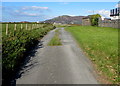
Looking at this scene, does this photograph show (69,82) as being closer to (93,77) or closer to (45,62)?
(93,77)

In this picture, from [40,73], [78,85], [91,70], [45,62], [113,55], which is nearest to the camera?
[78,85]

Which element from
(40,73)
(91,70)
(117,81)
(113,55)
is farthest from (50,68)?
(113,55)

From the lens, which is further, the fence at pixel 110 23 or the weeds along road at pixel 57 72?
the fence at pixel 110 23

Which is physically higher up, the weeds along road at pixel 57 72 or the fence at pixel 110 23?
the fence at pixel 110 23

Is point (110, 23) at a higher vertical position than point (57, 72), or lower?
higher

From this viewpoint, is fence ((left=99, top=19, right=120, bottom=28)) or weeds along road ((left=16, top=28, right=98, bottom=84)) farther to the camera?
fence ((left=99, top=19, right=120, bottom=28))

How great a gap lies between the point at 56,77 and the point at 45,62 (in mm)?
2190

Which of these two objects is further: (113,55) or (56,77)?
(113,55)

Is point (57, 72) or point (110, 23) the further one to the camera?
point (110, 23)

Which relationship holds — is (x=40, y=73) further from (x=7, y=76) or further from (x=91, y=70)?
(x=91, y=70)

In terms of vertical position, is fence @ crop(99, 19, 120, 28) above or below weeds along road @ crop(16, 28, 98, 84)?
above

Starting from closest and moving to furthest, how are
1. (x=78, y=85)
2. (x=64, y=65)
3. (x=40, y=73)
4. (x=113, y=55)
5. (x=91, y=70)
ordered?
(x=78, y=85) < (x=40, y=73) < (x=91, y=70) < (x=64, y=65) < (x=113, y=55)

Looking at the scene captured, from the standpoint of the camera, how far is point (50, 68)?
7.16 metres

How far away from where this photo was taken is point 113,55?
971 centimetres
